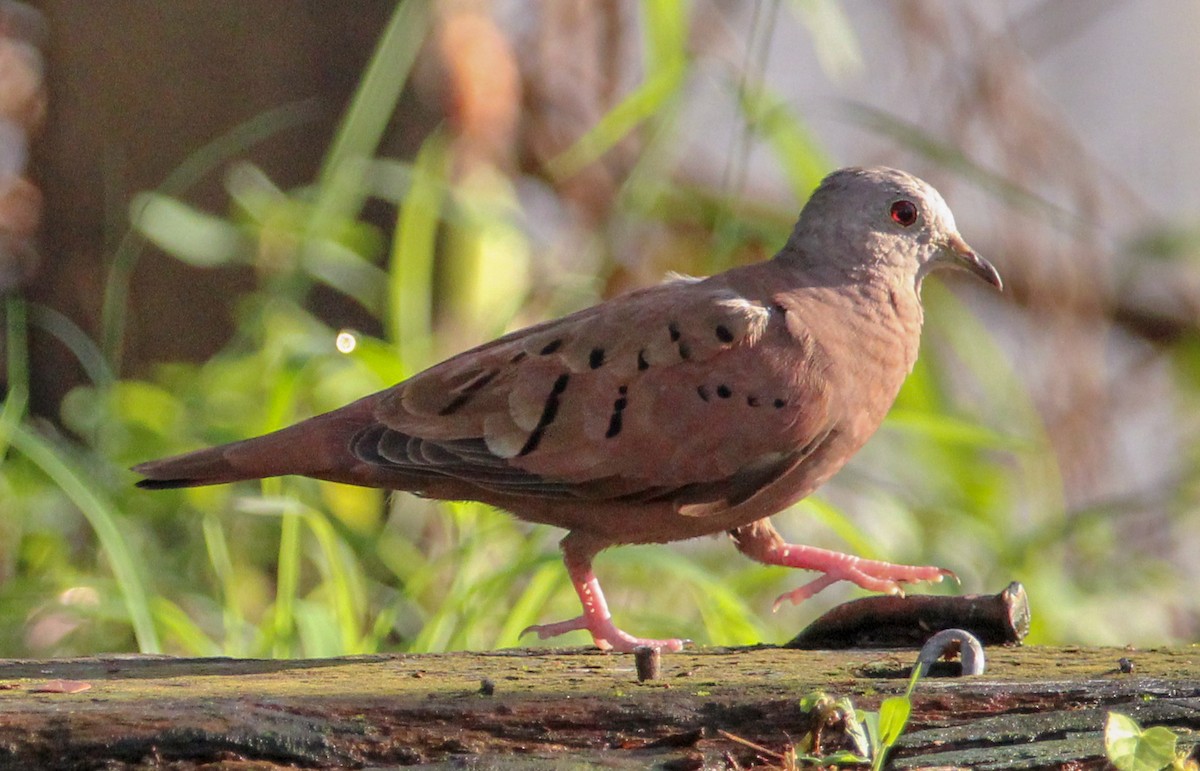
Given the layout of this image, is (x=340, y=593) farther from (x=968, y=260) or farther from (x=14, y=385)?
(x=968, y=260)

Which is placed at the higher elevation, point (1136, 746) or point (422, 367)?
point (422, 367)

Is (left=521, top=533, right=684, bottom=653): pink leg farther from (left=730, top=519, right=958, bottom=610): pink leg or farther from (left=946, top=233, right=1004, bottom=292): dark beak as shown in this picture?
(left=946, top=233, right=1004, bottom=292): dark beak

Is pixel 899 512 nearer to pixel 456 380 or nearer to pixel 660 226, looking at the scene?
pixel 660 226

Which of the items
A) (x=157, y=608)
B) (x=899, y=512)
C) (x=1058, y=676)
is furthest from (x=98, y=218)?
(x=1058, y=676)

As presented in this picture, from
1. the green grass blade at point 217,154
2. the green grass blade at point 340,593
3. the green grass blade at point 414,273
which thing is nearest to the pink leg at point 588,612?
the green grass blade at point 340,593

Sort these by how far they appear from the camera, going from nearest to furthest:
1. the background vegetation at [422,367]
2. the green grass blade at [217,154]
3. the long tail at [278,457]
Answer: the long tail at [278,457] < the background vegetation at [422,367] < the green grass blade at [217,154]

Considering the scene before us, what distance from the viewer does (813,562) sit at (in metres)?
2.85

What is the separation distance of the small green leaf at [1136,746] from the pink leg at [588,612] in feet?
3.26

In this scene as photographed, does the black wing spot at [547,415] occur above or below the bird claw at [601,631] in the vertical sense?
above

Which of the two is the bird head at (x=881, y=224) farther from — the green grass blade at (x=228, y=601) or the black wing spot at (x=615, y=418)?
the green grass blade at (x=228, y=601)

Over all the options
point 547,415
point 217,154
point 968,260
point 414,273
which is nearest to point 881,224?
point 968,260

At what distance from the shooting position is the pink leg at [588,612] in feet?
8.45

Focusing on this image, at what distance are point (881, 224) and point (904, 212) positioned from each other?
0.06 metres

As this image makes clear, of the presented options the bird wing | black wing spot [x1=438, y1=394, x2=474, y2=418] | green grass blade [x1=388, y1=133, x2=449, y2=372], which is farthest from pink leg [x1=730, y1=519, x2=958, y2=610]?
green grass blade [x1=388, y1=133, x2=449, y2=372]
